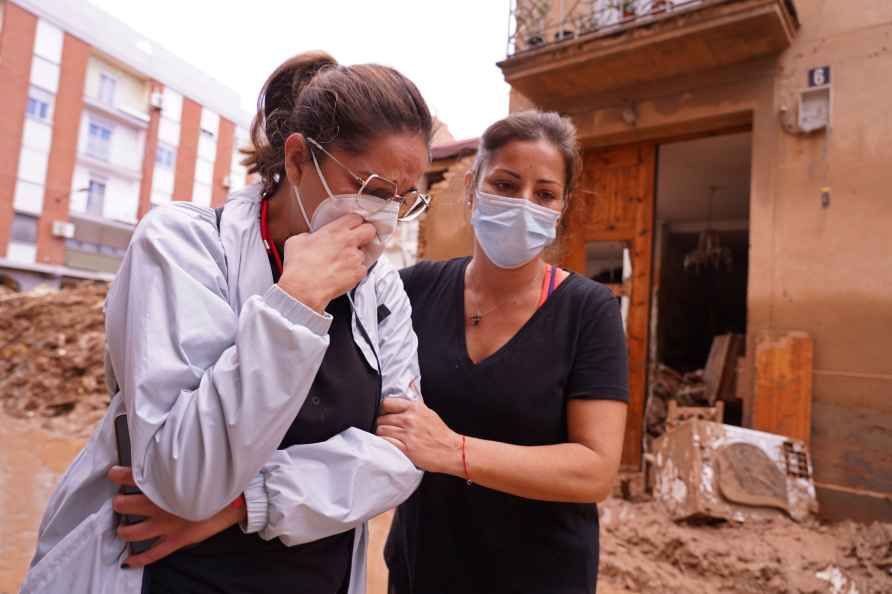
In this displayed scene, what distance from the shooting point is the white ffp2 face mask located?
1.26 metres

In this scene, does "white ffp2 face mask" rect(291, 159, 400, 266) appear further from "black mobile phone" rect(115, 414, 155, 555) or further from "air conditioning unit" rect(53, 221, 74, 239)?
"air conditioning unit" rect(53, 221, 74, 239)

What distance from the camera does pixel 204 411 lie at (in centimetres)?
92

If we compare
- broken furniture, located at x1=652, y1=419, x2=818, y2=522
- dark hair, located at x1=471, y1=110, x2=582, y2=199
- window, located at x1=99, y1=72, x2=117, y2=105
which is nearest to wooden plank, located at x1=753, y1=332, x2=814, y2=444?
broken furniture, located at x1=652, y1=419, x2=818, y2=522

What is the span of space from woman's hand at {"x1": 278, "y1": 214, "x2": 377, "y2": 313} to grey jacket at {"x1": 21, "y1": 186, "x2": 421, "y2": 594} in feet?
0.12

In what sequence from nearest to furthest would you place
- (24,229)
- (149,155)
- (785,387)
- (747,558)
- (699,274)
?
(747,558)
(785,387)
(699,274)
(24,229)
(149,155)

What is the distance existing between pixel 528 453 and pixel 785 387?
3.91 metres

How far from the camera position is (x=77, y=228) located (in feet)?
81.4

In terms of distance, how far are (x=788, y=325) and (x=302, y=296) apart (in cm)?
474

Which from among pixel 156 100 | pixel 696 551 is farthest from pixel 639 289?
pixel 156 100

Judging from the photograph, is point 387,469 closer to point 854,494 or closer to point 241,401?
point 241,401

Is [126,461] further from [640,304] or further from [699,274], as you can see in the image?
[699,274]

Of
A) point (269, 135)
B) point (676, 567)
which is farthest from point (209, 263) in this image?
point (676, 567)

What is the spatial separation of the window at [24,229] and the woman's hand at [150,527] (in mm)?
27418

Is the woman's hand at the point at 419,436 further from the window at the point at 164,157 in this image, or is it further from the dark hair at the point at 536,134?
the window at the point at 164,157
